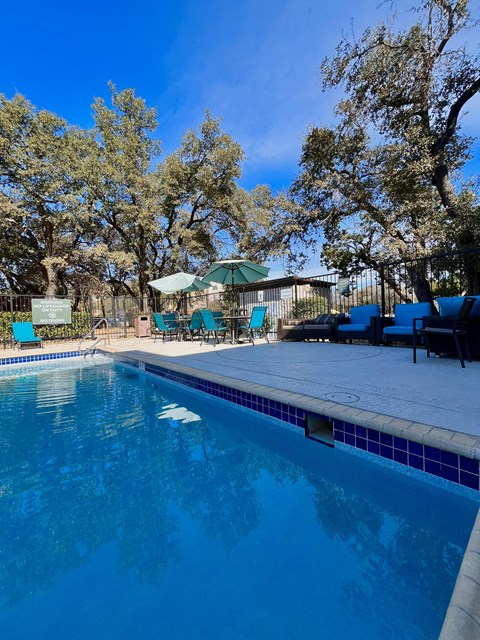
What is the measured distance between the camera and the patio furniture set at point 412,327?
13.3 ft

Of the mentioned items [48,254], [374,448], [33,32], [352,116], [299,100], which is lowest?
[374,448]

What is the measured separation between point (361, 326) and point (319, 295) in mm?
5263

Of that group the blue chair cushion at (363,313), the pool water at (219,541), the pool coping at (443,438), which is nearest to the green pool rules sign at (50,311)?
the pool coping at (443,438)

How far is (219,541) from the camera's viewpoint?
1595 millimetres

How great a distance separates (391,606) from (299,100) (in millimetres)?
12679

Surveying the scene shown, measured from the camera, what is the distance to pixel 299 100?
10531mm

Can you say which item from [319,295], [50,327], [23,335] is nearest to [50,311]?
[50,327]

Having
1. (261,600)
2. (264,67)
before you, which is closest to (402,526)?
(261,600)

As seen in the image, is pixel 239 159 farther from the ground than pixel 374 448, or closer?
farther from the ground

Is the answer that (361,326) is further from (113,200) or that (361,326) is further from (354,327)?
(113,200)

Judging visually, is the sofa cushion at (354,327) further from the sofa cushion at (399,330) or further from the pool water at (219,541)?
the pool water at (219,541)

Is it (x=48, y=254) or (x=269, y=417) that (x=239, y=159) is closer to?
(x=48, y=254)

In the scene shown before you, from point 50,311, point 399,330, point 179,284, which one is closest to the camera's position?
point 399,330

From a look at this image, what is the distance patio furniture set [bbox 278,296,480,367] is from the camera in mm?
4039
